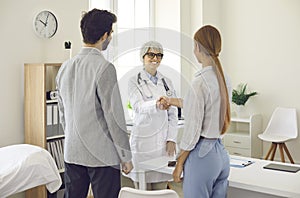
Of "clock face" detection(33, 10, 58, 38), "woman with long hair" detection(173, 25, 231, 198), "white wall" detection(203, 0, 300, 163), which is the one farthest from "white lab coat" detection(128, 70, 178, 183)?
"white wall" detection(203, 0, 300, 163)

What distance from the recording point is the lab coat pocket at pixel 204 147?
2.04m

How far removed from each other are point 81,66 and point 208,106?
67cm

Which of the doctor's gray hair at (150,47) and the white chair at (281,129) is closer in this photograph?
the doctor's gray hair at (150,47)

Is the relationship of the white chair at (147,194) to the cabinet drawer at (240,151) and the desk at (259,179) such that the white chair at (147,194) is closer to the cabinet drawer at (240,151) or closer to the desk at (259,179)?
the desk at (259,179)

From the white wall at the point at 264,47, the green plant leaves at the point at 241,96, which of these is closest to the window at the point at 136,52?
the green plant leaves at the point at 241,96

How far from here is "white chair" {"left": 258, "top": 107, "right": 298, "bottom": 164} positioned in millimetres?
4727

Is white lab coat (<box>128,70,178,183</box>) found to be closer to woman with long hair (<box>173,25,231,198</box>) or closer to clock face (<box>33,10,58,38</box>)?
woman with long hair (<box>173,25,231,198</box>)

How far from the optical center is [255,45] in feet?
17.3

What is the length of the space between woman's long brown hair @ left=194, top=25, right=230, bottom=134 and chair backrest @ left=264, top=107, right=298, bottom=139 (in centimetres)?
304

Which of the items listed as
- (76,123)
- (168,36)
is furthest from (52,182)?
(168,36)

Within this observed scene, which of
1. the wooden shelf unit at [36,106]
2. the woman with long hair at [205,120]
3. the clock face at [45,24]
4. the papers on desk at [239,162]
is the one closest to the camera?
the woman with long hair at [205,120]

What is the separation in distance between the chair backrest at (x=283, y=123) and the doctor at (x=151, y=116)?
8.52 feet

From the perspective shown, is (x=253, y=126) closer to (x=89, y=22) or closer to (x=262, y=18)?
(x=262, y=18)

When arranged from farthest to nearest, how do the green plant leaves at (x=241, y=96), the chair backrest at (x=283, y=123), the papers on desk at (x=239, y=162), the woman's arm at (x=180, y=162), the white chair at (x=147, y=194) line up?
the green plant leaves at (x=241, y=96)
the chair backrest at (x=283, y=123)
the papers on desk at (x=239, y=162)
the woman's arm at (x=180, y=162)
the white chair at (x=147, y=194)
